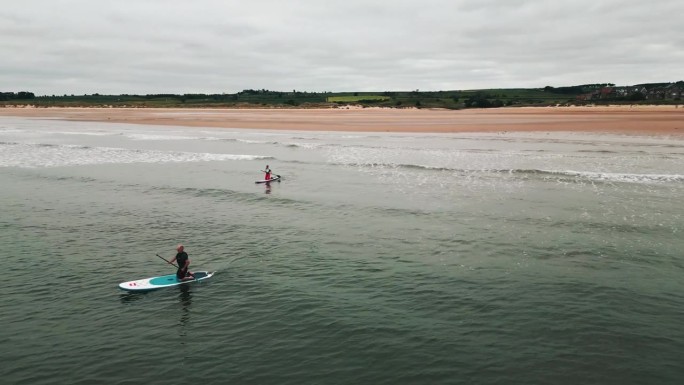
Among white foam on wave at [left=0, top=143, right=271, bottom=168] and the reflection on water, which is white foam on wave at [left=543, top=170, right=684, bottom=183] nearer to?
white foam on wave at [left=0, top=143, right=271, bottom=168]

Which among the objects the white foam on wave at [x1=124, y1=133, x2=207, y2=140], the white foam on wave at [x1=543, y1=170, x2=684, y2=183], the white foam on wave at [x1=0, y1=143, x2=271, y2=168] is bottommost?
the white foam on wave at [x1=543, y1=170, x2=684, y2=183]

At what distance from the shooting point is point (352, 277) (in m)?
21.5

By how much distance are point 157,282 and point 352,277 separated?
807cm

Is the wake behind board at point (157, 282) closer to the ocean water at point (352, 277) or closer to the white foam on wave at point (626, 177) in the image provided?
the ocean water at point (352, 277)

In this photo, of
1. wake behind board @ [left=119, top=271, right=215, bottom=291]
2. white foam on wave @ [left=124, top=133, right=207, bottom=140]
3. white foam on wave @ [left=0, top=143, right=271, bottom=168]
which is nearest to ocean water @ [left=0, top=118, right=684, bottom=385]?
wake behind board @ [left=119, top=271, right=215, bottom=291]

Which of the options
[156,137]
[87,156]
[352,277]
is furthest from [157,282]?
[156,137]

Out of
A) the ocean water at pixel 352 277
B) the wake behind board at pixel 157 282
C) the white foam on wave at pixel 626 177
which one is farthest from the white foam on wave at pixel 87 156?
the wake behind board at pixel 157 282

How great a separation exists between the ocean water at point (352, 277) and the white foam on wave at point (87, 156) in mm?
9008

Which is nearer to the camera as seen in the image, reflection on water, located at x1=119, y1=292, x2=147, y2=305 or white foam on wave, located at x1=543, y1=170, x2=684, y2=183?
reflection on water, located at x1=119, y1=292, x2=147, y2=305

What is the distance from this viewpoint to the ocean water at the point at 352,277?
14656 millimetres

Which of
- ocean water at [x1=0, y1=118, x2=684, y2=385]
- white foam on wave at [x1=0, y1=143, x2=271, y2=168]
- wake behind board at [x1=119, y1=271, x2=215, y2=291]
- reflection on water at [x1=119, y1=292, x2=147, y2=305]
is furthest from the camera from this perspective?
white foam on wave at [x1=0, y1=143, x2=271, y2=168]

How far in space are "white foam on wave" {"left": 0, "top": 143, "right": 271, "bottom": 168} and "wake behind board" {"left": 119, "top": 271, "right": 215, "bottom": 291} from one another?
122 ft

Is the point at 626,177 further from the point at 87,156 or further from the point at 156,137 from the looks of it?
the point at 156,137

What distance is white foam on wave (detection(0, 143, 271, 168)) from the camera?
181ft
